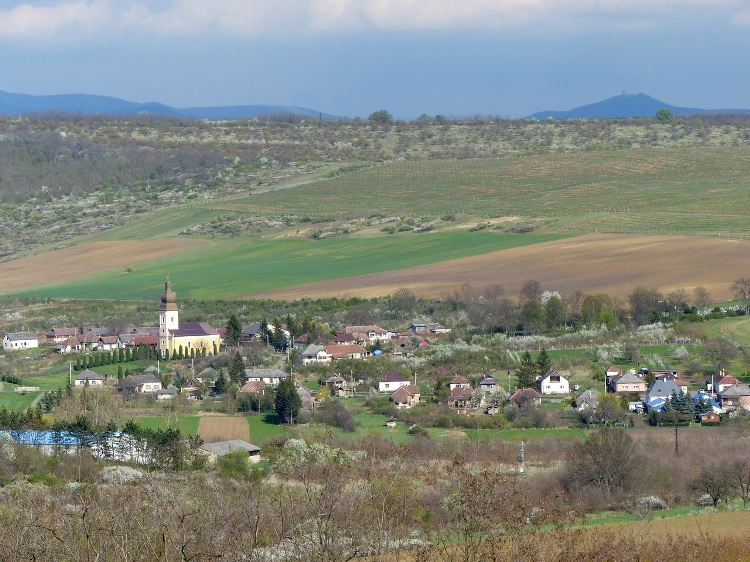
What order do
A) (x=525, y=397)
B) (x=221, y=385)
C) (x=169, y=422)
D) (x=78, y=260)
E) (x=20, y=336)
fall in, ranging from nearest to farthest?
1. (x=169, y=422)
2. (x=525, y=397)
3. (x=221, y=385)
4. (x=20, y=336)
5. (x=78, y=260)

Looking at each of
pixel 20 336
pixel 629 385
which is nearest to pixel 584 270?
pixel 629 385

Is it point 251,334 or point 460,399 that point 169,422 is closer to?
point 460,399

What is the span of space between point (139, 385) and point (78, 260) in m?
41.8

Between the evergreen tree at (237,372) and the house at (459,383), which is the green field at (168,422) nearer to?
the evergreen tree at (237,372)

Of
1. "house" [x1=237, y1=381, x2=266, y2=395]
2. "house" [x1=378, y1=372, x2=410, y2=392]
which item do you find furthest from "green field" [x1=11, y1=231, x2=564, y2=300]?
"house" [x1=378, y1=372, x2=410, y2=392]

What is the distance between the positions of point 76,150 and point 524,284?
7591 cm

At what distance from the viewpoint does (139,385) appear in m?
44.2

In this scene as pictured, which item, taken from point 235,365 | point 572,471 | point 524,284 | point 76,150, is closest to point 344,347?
point 235,365

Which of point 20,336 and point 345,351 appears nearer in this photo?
point 345,351

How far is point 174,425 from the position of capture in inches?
1469

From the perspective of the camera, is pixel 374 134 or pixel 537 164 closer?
pixel 537 164

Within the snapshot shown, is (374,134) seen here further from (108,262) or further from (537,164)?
(108,262)

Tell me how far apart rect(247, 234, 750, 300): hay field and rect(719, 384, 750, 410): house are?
17.5 meters

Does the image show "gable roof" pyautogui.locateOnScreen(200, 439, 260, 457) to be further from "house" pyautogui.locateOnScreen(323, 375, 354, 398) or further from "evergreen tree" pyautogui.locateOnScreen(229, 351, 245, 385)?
"evergreen tree" pyautogui.locateOnScreen(229, 351, 245, 385)
